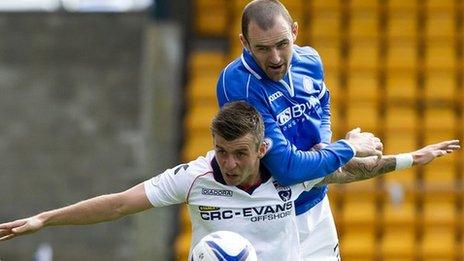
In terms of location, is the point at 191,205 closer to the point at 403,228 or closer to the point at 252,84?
the point at 252,84

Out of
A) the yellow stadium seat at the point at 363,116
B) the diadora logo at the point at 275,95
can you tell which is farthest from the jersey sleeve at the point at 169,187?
the yellow stadium seat at the point at 363,116

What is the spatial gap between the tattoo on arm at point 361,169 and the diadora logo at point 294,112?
0.34 m

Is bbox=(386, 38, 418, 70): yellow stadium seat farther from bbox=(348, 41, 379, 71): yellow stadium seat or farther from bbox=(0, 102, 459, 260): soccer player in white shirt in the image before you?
bbox=(0, 102, 459, 260): soccer player in white shirt

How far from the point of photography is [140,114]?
12.3m

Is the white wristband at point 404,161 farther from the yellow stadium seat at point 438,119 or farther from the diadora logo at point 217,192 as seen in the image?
the yellow stadium seat at point 438,119

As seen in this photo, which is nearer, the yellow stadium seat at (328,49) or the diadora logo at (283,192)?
the diadora logo at (283,192)

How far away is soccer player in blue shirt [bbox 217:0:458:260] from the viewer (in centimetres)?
570

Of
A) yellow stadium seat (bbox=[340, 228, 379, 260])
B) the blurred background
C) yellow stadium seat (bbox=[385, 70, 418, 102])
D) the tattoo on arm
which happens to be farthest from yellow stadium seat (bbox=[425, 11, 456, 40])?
the tattoo on arm

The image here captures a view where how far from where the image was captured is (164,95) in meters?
11.9

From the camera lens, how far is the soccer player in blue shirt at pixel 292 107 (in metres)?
5.70

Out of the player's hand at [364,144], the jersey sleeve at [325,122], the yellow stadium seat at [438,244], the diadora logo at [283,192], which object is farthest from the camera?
the yellow stadium seat at [438,244]

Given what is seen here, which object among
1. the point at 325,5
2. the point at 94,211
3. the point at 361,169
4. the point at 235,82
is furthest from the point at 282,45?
the point at 325,5

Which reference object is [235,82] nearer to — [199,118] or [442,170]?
[199,118]

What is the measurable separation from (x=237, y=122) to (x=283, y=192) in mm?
523
